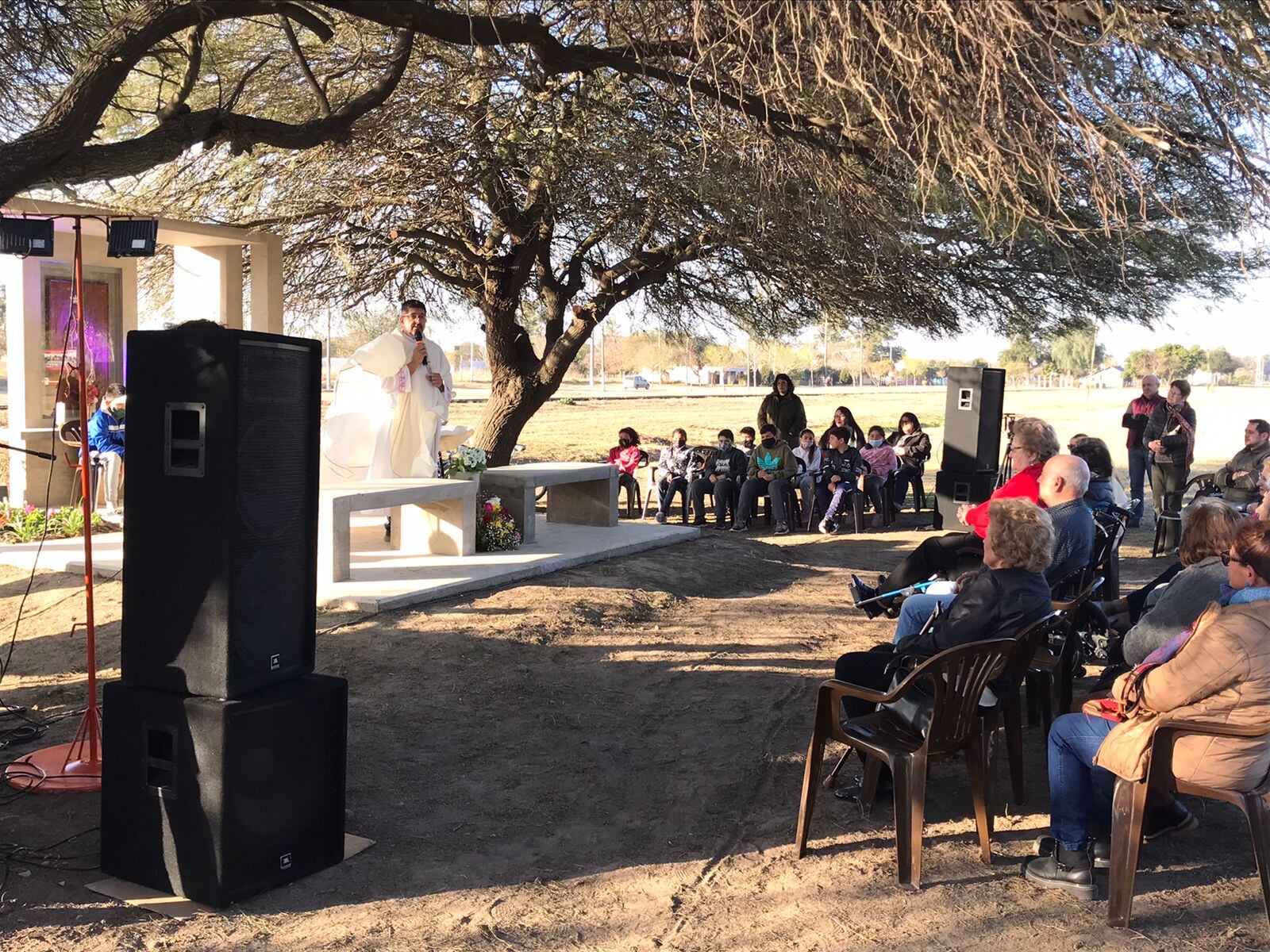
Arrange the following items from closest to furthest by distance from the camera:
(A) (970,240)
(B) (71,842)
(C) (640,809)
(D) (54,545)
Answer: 1. (B) (71,842)
2. (C) (640,809)
3. (D) (54,545)
4. (A) (970,240)

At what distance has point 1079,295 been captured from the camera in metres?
13.7

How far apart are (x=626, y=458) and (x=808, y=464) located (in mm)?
2195

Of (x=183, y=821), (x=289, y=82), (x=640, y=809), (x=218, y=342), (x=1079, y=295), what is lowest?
(x=640, y=809)

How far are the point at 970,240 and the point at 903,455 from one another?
3143 millimetres

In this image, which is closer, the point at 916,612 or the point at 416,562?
the point at 916,612

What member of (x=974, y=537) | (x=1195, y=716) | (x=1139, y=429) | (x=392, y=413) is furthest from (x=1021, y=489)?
(x=1139, y=429)

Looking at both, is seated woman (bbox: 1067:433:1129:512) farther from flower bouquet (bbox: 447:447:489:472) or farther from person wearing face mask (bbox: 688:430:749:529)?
person wearing face mask (bbox: 688:430:749:529)

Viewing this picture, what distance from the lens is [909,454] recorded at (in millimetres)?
14492

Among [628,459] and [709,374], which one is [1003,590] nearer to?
[628,459]

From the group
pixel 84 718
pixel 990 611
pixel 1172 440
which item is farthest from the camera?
pixel 1172 440

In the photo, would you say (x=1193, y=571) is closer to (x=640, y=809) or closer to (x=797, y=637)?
(x=640, y=809)

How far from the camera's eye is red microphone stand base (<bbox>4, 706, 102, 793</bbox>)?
4.67 m

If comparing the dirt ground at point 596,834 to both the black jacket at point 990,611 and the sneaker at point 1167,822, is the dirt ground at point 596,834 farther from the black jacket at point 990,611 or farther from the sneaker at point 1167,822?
the black jacket at point 990,611

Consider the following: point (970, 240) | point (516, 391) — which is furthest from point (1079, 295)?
point (516, 391)
